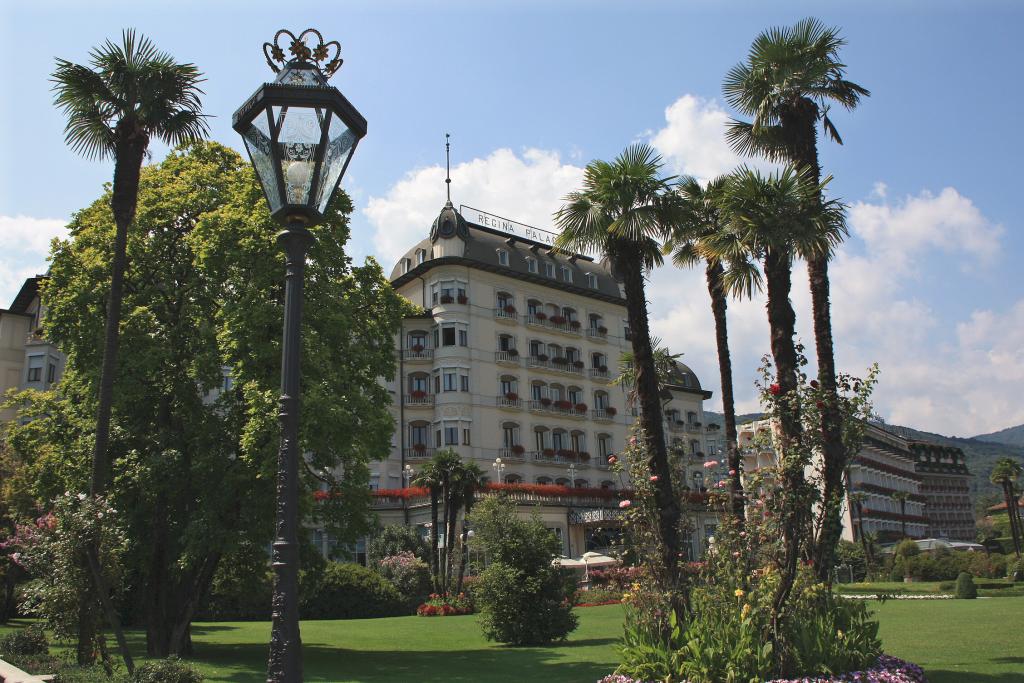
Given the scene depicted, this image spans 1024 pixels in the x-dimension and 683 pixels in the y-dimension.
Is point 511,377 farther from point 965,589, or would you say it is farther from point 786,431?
point 786,431

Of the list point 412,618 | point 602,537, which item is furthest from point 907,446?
point 412,618

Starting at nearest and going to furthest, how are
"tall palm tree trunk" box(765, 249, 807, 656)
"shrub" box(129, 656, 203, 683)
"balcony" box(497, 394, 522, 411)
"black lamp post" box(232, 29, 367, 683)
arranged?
1. "black lamp post" box(232, 29, 367, 683)
2. "tall palm tree trunk" box(765, 249, 807, 656)
3. "shrub" box(129, 656, 203, 683)
4. "balcony" box(497, 394, 522, 411)

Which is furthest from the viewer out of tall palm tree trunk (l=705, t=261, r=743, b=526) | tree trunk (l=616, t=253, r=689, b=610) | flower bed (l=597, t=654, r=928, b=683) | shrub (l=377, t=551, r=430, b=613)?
shrub (l=377, t=551, r=430, b=613)

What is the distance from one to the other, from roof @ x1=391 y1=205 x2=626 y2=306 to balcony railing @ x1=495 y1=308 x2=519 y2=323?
2.61 metres

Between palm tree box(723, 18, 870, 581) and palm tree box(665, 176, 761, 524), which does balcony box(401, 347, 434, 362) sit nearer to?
palm tree box(665, 176, 761, 524)

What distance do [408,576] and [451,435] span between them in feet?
46.7

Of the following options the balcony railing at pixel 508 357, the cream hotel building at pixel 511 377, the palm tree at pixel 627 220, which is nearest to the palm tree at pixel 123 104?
the palm tree at pixel 627 220

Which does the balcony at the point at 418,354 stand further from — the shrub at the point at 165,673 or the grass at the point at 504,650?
the shrub at the point at 165,673

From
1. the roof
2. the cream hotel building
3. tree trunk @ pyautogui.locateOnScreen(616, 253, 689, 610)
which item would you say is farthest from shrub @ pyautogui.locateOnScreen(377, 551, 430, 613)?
tree trunk @ pyautogui.locateOnScreen(616, 253, 689, 610)

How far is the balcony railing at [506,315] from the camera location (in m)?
56.6

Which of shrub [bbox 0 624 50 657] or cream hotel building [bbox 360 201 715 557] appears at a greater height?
cream hotel building [bbox 360 201 715 557]

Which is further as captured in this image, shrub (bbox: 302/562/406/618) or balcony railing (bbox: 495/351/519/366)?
balcony railing (bbox: 495/351/519/366)

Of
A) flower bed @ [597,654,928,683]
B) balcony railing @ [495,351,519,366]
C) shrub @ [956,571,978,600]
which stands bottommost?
shrub @ [956,571,978,600]

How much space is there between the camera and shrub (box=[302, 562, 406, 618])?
3662 centimetres
